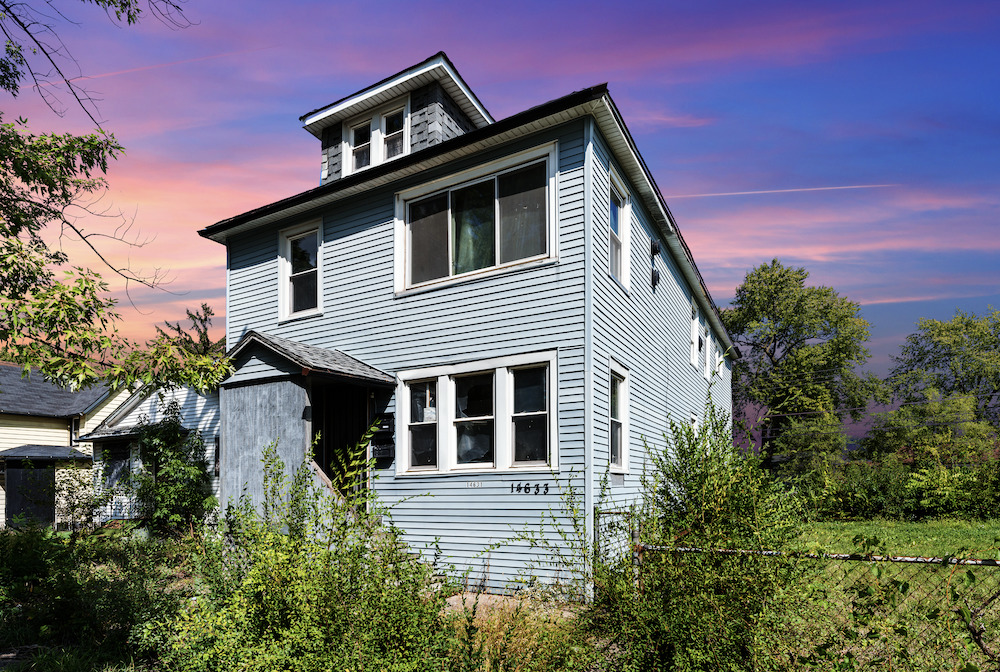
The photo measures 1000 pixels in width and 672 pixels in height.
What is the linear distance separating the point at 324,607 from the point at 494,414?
4.92 m

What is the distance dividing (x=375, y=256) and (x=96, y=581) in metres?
6.21

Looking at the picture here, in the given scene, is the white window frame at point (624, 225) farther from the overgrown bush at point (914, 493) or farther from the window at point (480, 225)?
the overgrown bush at point (914, 493)

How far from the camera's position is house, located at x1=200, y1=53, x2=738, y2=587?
350 inches

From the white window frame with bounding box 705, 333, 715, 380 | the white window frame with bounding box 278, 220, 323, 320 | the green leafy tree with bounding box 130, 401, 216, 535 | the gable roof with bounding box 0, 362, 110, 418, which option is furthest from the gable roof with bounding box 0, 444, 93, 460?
the white window frame with bounding box 705, 333, 715, 380

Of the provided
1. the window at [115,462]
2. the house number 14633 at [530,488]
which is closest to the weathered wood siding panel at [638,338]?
the house number 14633 at [530,488]

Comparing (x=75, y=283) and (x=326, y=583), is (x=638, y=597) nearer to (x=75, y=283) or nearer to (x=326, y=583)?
(x=326, y=583)

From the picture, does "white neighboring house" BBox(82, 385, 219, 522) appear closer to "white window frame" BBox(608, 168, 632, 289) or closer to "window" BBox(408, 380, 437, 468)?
"window" BBox(408, 380, 437, 468)

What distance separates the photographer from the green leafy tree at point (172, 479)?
12609 millimetres

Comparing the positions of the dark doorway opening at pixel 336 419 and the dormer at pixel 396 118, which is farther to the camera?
the dormer at pixel 396 118

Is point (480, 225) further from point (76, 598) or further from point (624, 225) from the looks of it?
point (76, 598)

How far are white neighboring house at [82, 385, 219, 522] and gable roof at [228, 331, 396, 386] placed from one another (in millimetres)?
3920

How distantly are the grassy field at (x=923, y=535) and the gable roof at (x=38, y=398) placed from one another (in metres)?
22.0

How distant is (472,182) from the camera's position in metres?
10.2

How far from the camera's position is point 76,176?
1185 cm
